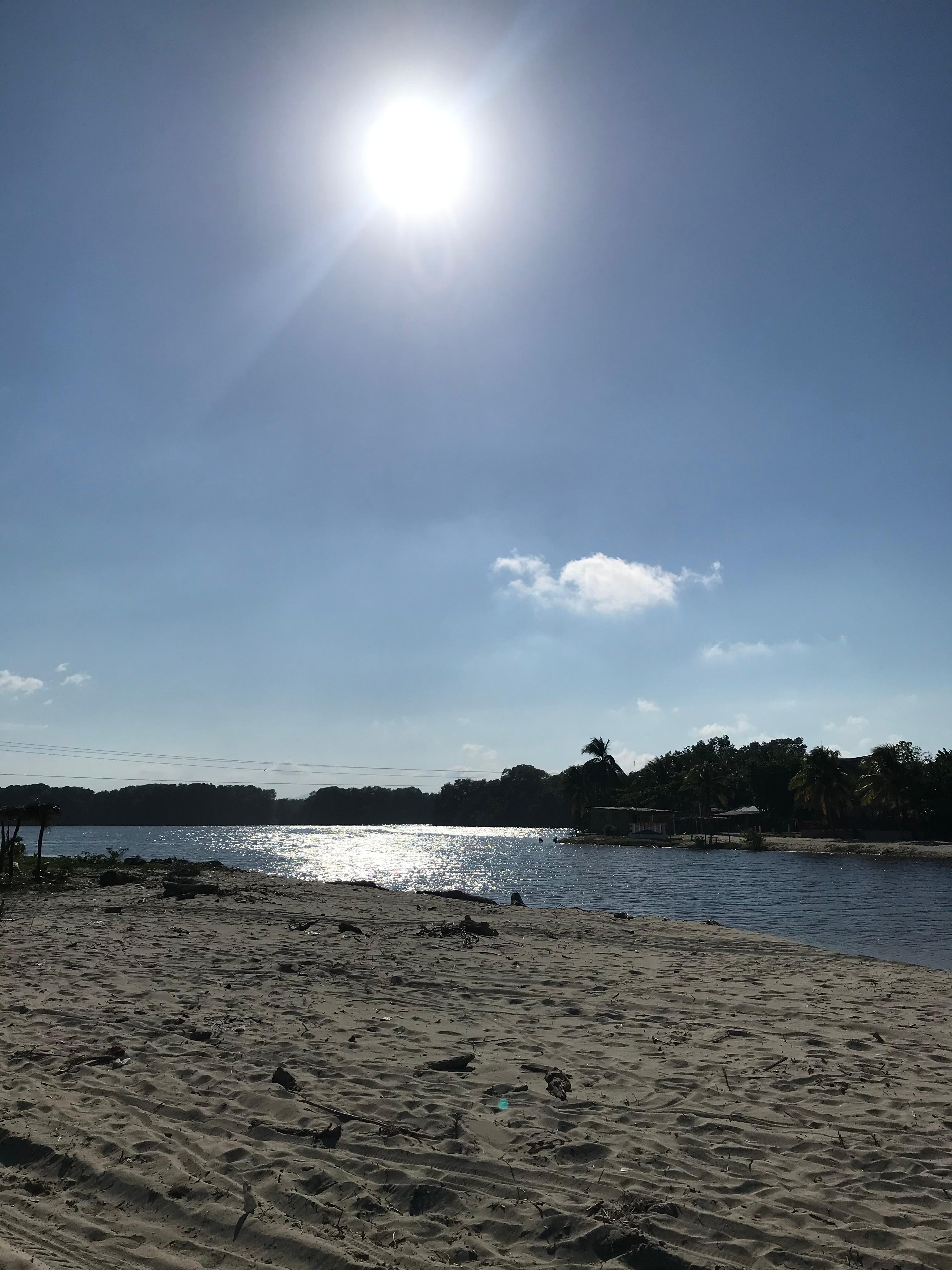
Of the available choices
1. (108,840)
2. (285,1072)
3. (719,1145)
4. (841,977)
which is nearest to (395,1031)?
(285,1072)

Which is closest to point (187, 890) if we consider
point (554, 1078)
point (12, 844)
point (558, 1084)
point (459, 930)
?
point (12, 844)

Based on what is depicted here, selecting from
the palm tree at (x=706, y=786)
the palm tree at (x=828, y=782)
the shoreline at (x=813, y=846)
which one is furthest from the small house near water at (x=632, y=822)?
the palm tree at (x=828, y=782)

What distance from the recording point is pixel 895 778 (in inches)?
3334

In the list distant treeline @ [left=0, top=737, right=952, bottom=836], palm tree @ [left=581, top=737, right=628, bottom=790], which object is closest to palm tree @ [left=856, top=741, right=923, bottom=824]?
distant treeline @ [left=0, top=737, right=952, bottom=836]

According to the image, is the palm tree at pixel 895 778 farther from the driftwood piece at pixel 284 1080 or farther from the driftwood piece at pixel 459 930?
the driftwood piece at pixel 284 1080

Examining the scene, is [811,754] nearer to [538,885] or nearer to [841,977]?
[538,885]

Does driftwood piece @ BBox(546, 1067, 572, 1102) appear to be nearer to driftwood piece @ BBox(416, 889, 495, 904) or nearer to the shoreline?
driftwood piece @ BBox(416, 889, 495, 904)

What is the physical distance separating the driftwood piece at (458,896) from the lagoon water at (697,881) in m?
5.99

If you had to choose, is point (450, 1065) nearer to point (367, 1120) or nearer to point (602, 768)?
point (367, 1120)

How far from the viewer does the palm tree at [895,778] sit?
278 ft

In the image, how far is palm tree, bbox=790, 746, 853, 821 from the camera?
93562mm

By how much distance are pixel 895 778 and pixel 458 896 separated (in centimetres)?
7218

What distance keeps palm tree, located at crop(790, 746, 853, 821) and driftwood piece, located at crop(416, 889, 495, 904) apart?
245 feet

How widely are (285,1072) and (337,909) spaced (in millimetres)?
16198
